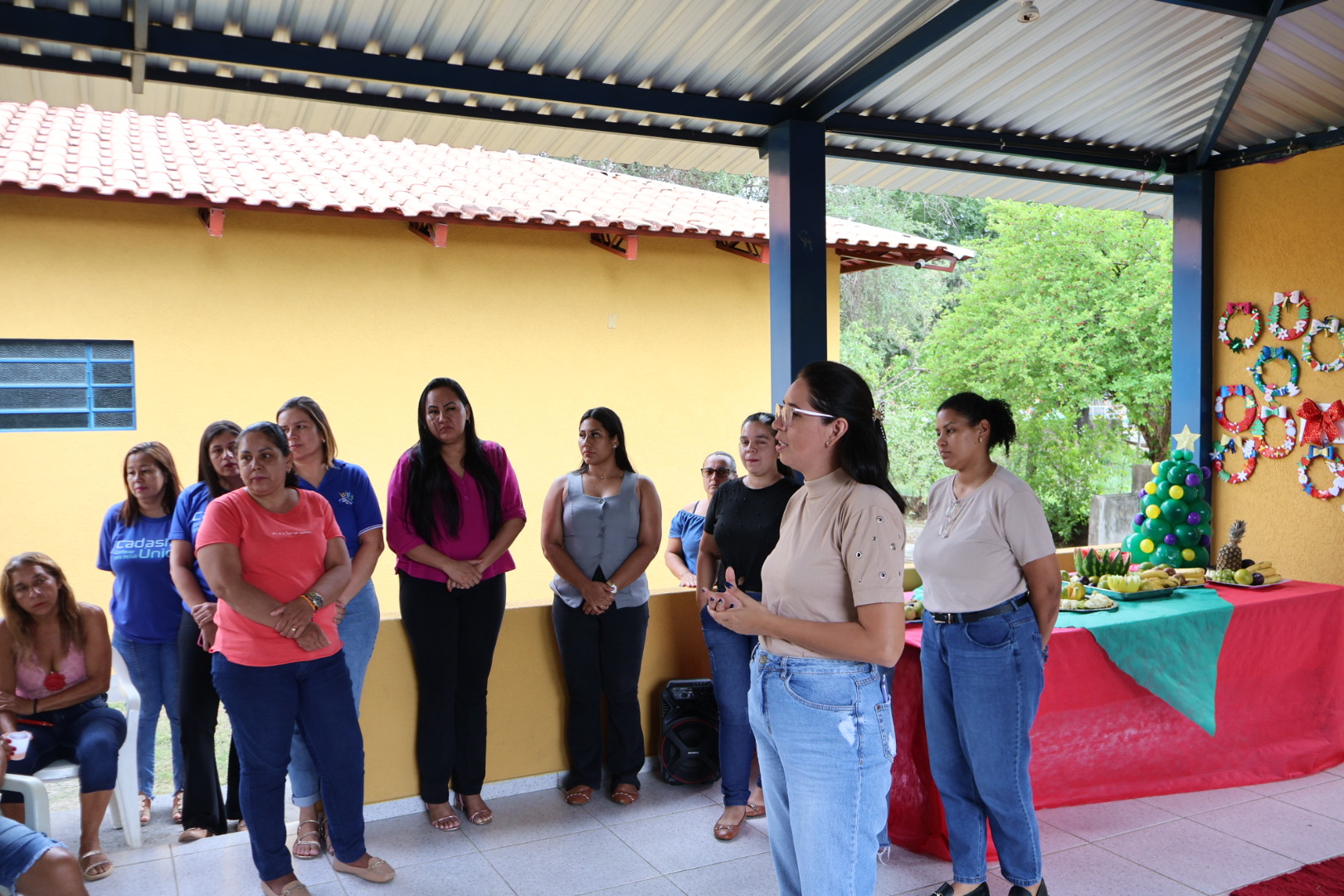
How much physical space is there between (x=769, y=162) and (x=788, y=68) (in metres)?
0.55

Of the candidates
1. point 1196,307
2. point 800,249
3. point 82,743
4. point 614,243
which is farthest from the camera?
point 614,243

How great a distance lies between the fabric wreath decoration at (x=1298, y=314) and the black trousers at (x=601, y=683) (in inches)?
146

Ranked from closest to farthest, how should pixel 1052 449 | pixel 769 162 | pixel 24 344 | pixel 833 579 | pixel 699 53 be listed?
1. pixel 833 579
2. pixel 699 53
3. pixel 769 162
4. pixel 24 344
5. pixel 1052 449

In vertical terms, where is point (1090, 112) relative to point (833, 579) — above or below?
above

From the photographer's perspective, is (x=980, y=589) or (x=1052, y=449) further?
(x=1052, y=449)

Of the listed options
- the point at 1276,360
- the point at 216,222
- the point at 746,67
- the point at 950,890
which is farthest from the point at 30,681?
the point at 1276,360

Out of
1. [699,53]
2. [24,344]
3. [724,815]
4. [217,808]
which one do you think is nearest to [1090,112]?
[699,53]

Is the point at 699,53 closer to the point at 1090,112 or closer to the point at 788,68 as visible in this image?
the point at 788,68

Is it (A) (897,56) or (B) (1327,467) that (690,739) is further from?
(B) (1327,467)

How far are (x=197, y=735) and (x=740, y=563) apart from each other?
6.95 ft

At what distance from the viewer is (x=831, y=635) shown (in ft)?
6.20

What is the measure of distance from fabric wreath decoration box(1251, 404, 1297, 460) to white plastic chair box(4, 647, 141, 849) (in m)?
5.54

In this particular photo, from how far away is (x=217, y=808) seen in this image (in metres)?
3.74

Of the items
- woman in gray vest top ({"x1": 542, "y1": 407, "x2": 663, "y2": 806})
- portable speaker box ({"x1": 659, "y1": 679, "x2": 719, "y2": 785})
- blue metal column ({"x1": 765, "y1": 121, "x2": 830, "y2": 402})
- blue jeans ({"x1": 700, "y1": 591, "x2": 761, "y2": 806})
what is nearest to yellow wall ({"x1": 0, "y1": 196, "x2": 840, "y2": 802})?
blue metal column ({"x1": 765, "y1": 121, "x2": 830, "y2": 402})
